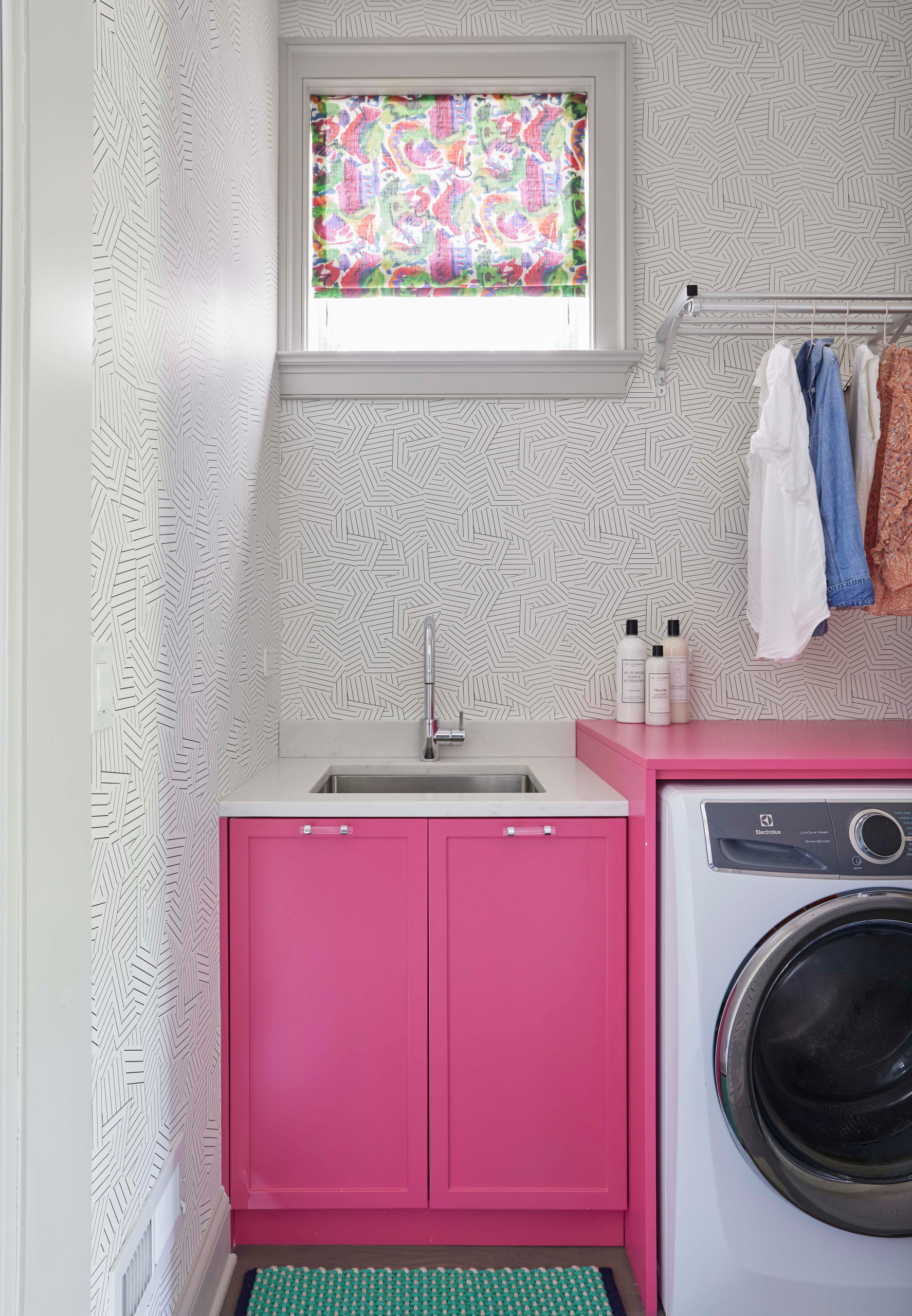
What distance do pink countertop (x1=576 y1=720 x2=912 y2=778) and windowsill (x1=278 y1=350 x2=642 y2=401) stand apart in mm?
923

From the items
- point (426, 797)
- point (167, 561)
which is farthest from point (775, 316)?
point (167, 561)

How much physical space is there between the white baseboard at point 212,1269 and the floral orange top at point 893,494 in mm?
1896

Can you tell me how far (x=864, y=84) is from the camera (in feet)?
7.08

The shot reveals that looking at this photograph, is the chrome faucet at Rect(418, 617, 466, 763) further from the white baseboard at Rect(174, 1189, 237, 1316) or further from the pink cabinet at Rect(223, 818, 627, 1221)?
the white baseboard at Rect(174, 1189, 237, 1316)

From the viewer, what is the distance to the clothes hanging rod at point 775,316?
1.81 m

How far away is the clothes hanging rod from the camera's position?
1.81 m

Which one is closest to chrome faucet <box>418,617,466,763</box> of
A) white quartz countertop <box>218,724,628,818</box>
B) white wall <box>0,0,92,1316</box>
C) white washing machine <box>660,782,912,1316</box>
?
white quartz countertop <box>218,724,628,818</box>

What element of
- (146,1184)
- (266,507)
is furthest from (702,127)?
(146,1184)

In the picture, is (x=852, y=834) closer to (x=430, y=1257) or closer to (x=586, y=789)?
(x=586, y=789)

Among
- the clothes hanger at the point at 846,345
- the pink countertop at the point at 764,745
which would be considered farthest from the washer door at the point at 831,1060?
the clothes hanger at the point at 846,345

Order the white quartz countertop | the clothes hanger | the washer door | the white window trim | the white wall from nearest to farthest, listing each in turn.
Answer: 1. the white wall
2. the washer door
3. the white quartz countertop
4. the clothes hanger
5. the white window trim

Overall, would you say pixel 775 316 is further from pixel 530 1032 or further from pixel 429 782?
pixel 530 1032

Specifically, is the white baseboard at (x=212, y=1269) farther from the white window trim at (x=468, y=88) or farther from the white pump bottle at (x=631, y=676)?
the white window trim at (x=468, y=88)

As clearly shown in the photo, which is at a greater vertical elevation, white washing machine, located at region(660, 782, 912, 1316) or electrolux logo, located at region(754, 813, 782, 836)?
electrolux logo, located at region(754, 813, 782, 836)
